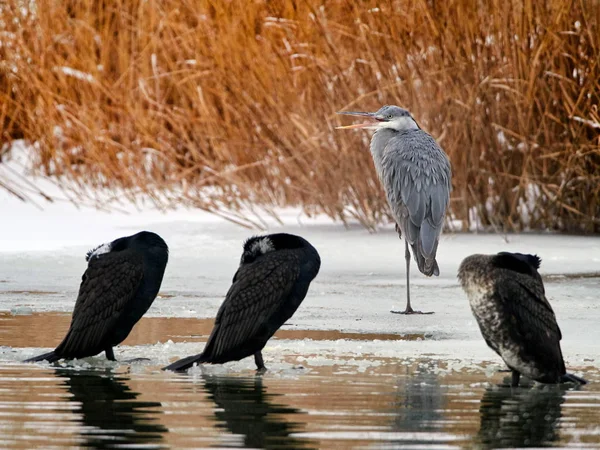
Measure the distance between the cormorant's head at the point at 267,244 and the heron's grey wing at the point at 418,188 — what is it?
2.86 m

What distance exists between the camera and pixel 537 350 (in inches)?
214

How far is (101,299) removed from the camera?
6.05 meters

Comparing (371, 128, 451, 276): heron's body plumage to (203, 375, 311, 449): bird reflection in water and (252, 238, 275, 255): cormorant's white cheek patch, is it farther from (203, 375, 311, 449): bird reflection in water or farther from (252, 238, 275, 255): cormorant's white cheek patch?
(203, 375, 311, 449): bird reflection in water

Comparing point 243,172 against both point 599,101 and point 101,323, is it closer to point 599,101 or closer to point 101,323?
point 599,101

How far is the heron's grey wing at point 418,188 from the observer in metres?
8.96

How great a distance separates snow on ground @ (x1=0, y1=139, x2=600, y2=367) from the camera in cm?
689

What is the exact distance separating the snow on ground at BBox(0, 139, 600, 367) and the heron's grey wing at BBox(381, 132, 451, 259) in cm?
42

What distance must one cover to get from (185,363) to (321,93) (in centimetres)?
700

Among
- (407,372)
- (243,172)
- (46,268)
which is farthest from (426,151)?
(243,172)

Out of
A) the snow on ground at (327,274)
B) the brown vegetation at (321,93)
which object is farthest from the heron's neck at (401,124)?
the brown vegetation at (321,93)

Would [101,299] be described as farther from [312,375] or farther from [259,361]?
[312,375]

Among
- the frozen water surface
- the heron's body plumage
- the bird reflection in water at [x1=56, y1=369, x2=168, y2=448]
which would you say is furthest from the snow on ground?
the bird reflection in water at [x1=56, y1=369, x2=168, y2=448]

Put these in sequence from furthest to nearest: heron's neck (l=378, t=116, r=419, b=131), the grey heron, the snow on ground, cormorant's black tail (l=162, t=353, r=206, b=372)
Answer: heron's neck (l=378, t=116, r=419, b=131), the grey heron, the snow on ground, cormorant's black tail (l=162, t=353, r=206, b=372)

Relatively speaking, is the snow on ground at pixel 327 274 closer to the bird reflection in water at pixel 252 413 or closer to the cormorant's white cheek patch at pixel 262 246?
the cormorant's white cheek patch at pixel 262 246
